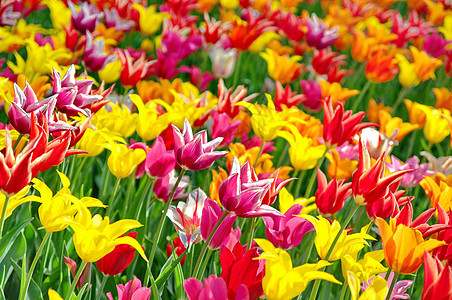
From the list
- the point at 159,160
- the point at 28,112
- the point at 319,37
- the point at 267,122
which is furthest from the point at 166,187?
the point at 319,37

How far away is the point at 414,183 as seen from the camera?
206cm

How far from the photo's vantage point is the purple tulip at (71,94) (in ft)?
4.51

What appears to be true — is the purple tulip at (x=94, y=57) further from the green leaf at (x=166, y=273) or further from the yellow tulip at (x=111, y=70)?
the green leaf at (x=166, y=273)

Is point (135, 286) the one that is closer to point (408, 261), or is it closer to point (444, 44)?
point (408, 261)

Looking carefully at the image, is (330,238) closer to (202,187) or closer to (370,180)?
(370,180)

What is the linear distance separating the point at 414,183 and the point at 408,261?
957 millimetres

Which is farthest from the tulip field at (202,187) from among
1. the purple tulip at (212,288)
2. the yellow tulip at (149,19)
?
the yellow tulip at (149,19)

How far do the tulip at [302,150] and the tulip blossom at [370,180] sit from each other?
2.03 ft

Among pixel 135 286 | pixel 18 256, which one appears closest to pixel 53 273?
pixel 18 256

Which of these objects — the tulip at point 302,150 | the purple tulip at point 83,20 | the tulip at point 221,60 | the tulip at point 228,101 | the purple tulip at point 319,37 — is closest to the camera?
the tulip at point 302,150

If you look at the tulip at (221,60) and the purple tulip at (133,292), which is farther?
the tulip at (221,60)

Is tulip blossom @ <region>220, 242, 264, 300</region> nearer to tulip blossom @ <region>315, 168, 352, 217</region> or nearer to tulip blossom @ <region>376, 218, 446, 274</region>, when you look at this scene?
tulip blossom @ <region>376, 218, 446, 274</region>

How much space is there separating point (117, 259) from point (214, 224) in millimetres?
226

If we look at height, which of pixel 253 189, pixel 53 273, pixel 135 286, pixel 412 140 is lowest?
pixel 412 140
